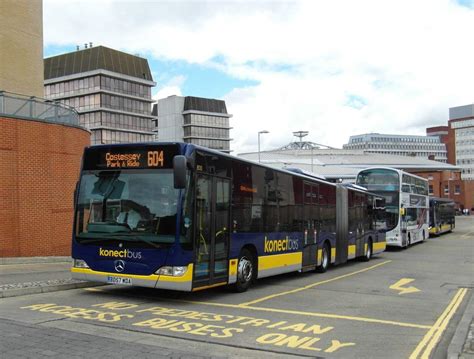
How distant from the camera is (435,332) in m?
8.38

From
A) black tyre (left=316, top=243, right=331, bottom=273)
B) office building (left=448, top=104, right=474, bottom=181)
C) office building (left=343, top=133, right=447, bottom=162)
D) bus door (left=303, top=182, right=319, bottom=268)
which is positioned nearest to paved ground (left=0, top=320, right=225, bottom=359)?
bus door (left=303, top=182, right=319, bottom=268)

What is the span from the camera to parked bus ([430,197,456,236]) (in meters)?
45.8

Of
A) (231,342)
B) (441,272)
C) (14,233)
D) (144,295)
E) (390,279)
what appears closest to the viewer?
(231,342)

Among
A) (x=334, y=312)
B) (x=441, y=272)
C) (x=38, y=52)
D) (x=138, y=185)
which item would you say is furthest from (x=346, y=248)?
(x=38, y=52)

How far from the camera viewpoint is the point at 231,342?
7.12 metres

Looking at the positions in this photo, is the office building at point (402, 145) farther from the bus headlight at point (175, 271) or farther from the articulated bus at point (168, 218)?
the bus headlight at point (175, 271)

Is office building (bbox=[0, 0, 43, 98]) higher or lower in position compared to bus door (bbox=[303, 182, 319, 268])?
higher

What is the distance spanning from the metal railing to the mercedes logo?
970 centimetres

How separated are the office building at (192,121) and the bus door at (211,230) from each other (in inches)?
5248

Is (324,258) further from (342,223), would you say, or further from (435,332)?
(435,332)

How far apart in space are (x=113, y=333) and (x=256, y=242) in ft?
18.4

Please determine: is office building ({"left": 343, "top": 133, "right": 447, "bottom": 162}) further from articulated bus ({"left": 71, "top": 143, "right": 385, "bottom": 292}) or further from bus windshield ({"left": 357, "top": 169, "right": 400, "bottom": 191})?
articulated bus ({"left": 71, "top": 143, "right": 385, "bottom": 292})

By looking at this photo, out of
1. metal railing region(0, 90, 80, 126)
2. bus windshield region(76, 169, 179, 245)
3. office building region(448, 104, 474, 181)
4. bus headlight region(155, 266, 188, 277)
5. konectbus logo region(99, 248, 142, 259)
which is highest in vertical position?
office building region(448, 104, 474, 181)

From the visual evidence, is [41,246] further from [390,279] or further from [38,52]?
[38,52]
